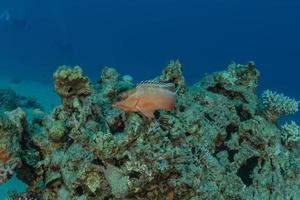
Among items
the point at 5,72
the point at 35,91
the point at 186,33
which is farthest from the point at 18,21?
the point at 186,33

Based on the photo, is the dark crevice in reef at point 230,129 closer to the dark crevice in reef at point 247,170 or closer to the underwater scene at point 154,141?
the underwater scene at point 154,141

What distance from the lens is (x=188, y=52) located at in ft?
327

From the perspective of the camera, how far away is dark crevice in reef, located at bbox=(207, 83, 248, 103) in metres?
7.45

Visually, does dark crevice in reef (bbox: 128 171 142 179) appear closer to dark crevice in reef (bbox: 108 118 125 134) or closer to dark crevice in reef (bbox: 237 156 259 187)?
dark crevice in reef (bbox: 108 118 125 134)

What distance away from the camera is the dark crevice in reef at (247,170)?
6742 mm

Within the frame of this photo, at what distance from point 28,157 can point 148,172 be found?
183 centimetres

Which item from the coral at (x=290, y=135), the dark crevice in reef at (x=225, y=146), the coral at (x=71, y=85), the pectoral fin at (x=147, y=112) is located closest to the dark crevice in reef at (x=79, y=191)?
the coral at (x=71, y=85)

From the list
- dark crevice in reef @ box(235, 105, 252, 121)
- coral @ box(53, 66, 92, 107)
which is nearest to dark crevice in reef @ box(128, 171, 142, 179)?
coral @ box(53, 66, 92, 107)

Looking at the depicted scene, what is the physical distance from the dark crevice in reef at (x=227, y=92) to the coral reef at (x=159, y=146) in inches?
0.6

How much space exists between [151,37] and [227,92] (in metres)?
103

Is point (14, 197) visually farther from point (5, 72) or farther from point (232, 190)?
point (5, 72)

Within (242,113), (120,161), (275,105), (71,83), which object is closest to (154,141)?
(120,161)

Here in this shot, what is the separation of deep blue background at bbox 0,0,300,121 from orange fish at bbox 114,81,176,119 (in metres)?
29.8

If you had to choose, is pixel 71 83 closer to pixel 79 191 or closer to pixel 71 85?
pixel 71 85
